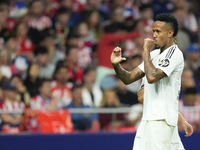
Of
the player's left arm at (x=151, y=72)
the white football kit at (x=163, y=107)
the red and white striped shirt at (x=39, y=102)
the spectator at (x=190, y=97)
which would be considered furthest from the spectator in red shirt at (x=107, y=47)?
the player's left arm at (x=151, y=72)

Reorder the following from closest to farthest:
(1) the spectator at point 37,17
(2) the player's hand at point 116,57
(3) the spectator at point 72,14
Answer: (2) the player's hand at point 116,57 < (1) the spectator at point 37,17 < (3) the spectator at point 72,14

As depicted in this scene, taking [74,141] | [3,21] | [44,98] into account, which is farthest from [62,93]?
[3,21]

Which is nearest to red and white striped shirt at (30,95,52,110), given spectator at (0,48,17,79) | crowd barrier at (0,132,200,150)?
crowd barrier at (0,132,200,150)

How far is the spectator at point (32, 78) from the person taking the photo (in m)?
8.04

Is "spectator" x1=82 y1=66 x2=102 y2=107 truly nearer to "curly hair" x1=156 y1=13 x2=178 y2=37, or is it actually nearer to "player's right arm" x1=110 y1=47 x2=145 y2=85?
"player's right arm" x1=110 y1=47 x2=145 y2=85

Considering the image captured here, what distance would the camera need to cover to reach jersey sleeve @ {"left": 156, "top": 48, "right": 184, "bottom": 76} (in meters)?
4.12

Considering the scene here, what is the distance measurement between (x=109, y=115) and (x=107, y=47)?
2319 millimetres

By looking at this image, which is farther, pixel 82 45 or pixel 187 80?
pixel 82 45

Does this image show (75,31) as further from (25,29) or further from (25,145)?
(25,145)

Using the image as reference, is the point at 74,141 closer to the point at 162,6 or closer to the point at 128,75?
the point at 128,75

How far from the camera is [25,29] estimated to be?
30.0 feet

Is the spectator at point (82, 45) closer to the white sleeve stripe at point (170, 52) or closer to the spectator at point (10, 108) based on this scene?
the spectator at point (10, 108)

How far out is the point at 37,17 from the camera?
32.2 feet

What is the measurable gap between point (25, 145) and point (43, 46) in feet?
8.94
